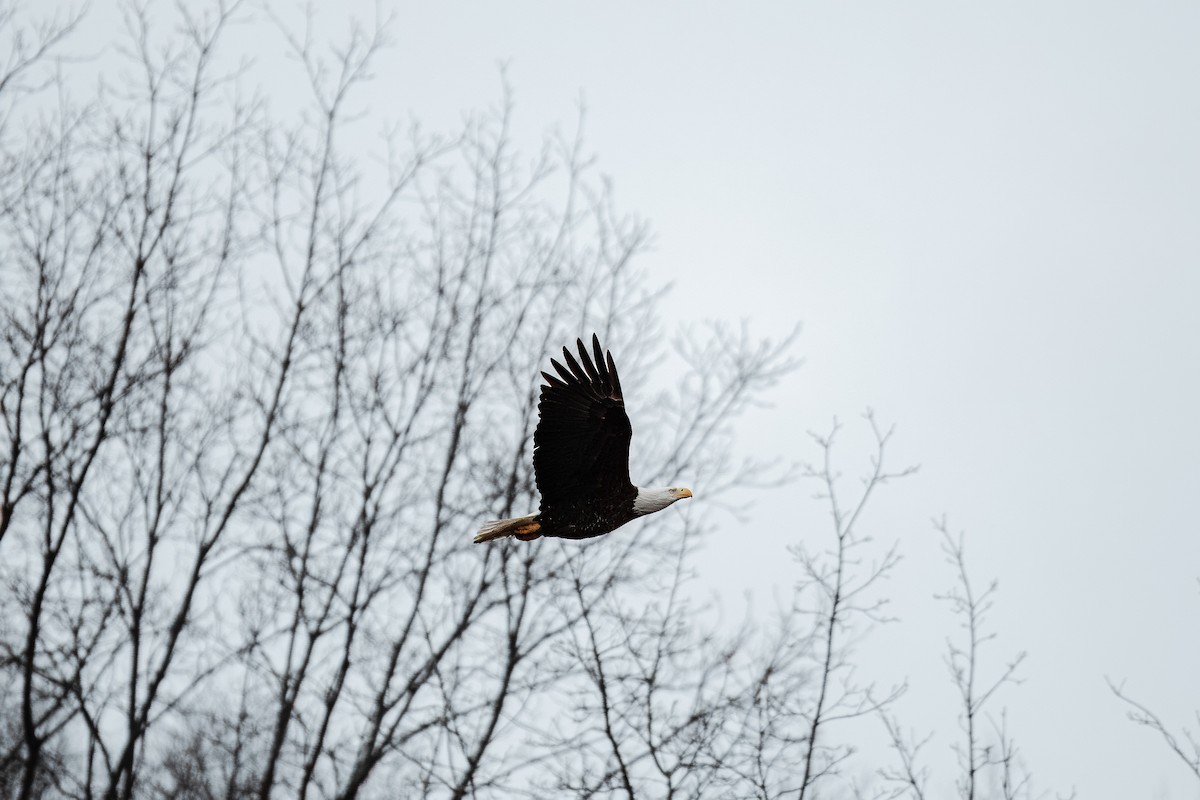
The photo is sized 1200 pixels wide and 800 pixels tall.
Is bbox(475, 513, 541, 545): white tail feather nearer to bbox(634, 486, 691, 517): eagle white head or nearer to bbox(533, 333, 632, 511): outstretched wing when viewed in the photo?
bbox(533, 333, 632, 511): outstretched wing

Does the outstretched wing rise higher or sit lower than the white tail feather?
higher

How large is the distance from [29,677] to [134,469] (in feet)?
5.95

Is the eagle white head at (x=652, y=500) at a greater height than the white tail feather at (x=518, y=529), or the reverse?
the eagle white head at (x=652, y=500)

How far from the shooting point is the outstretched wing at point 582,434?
585cm

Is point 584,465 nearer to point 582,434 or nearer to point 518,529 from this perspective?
point 582,434

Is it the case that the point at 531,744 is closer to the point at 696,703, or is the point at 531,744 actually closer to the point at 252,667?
the point at 696,703

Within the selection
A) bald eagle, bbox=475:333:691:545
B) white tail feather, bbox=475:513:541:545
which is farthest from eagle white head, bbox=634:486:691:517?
white tail feather, bbox=475:513:541:545

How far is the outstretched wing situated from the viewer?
5852 millimetres

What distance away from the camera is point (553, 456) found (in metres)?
5.92

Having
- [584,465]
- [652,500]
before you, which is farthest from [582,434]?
[652,500]

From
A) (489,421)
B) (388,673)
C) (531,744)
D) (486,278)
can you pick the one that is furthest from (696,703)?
(486,278)

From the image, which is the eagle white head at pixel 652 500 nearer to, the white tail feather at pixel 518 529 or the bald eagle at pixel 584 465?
the bald eagle at pixel 584 465

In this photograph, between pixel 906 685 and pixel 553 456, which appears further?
pixel 906 685

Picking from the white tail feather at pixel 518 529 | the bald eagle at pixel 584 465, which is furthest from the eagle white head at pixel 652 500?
the white tail feather at pixel 518 529
